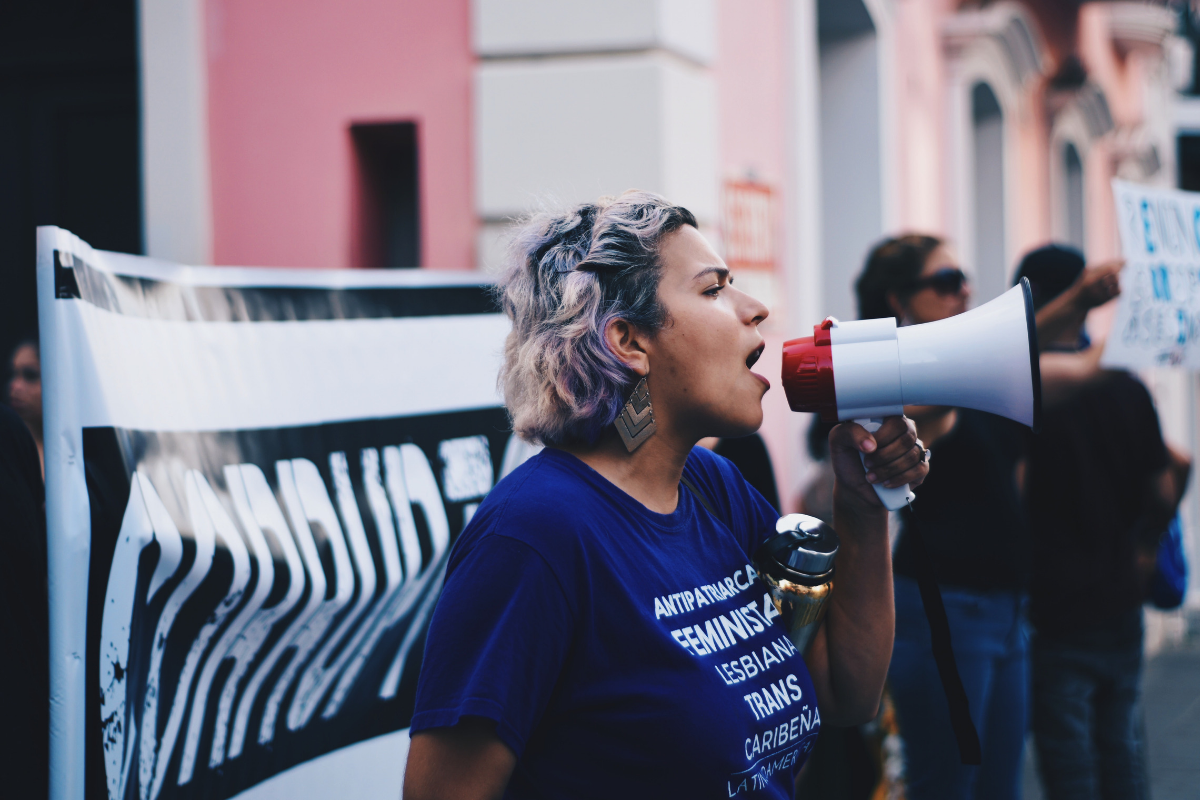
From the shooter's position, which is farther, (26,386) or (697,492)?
(26,386)

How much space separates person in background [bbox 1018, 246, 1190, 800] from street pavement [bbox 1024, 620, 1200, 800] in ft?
5.73

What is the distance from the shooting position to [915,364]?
1.56m

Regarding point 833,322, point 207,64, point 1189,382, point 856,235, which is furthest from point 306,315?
point 1189,382

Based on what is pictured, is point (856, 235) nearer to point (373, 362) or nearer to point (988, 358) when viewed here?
point (373, 362)

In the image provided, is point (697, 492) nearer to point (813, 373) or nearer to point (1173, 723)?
point (813, 373)

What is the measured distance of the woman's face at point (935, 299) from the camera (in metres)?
3.12

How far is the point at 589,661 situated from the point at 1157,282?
2726mm

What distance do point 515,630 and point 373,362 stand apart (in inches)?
54.5

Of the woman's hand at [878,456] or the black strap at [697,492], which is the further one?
the black strap at [697,492]

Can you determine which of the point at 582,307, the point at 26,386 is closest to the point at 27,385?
the point at 26,386

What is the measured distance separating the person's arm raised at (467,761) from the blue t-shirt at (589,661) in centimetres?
2

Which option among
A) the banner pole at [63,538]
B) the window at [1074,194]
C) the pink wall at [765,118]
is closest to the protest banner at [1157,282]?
the pink wall at [765,118]

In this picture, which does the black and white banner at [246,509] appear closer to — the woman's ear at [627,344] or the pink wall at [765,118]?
the woman's ear at [627,344]

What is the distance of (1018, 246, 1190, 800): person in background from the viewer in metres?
3.42
